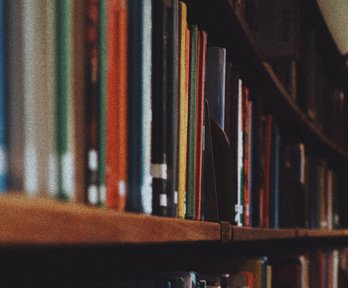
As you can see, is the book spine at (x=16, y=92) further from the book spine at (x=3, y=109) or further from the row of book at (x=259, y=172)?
the row of book at (x=259, y=172)

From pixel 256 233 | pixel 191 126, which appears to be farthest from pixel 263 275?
pixel 191 126

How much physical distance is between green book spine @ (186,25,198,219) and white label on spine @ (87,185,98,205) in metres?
0.37

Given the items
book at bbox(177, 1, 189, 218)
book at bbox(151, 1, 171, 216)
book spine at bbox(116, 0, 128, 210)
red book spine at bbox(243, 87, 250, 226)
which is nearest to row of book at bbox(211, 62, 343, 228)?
red book spine at bbox(243, 87, 250, 226)

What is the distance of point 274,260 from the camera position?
1798mm

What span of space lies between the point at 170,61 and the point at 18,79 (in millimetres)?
362

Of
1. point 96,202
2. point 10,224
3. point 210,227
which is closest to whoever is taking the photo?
point 10,224

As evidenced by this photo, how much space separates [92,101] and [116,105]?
0.18 feet

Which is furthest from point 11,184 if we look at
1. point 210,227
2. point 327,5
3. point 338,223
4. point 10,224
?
point 338,223

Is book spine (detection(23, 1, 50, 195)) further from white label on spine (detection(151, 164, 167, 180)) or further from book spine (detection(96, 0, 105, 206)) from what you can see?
white label on spine (detection(151, 164, 167, 180))

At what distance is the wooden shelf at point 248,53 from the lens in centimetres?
115

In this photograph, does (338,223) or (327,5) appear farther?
(338,223)

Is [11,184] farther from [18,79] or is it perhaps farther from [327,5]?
[327,5]

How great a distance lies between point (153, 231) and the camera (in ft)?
1.97

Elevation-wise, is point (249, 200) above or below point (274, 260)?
above
